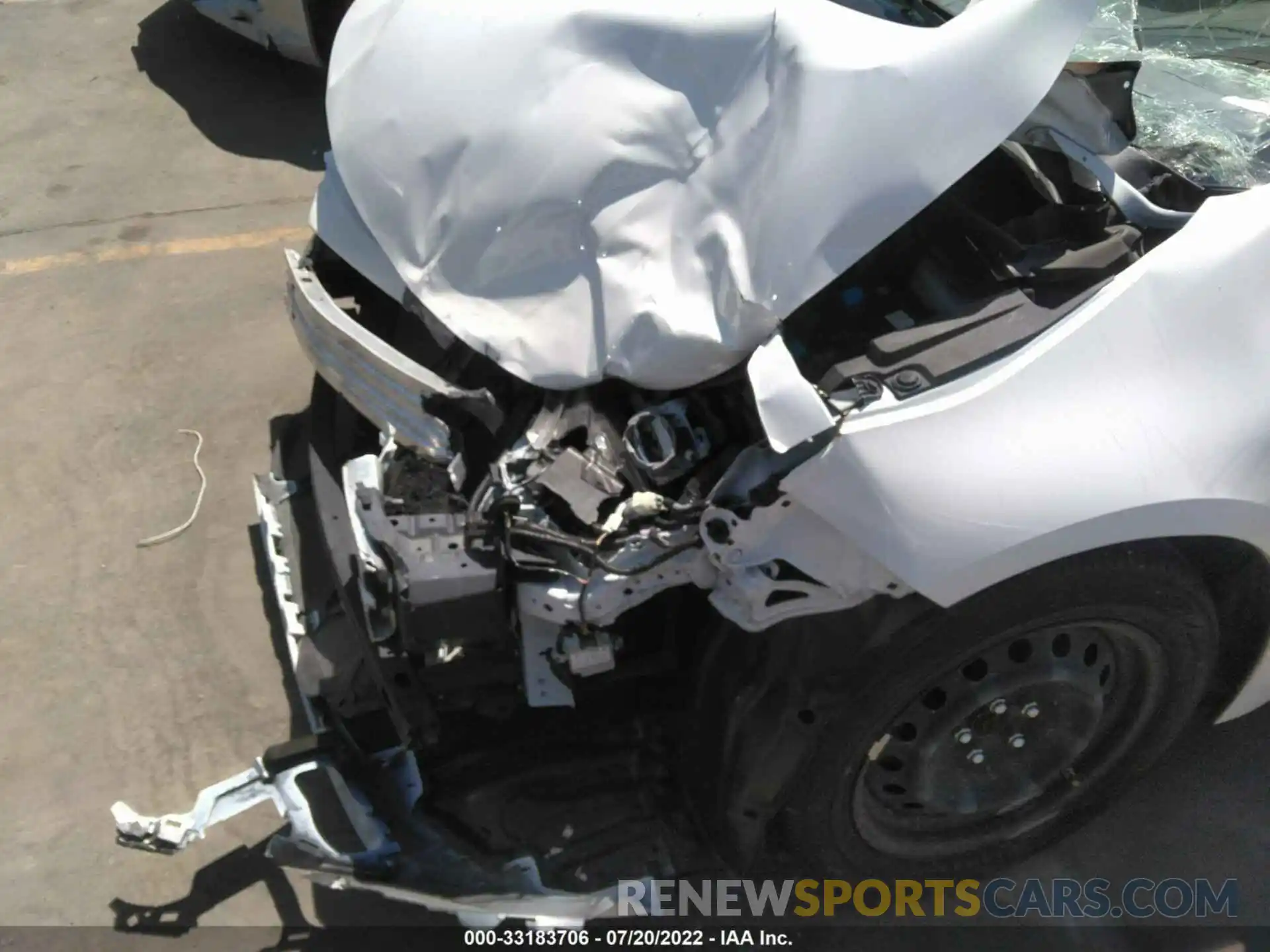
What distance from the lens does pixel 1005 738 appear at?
2391mm

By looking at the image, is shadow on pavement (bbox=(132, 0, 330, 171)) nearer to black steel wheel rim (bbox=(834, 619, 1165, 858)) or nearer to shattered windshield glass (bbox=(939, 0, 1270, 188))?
shattered windshield glass (bbox=(939, 0, 1270, 188))

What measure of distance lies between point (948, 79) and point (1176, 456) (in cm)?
83

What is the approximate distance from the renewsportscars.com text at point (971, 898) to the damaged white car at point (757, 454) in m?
0.13

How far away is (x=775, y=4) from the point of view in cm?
232

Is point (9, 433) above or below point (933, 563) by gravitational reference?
below

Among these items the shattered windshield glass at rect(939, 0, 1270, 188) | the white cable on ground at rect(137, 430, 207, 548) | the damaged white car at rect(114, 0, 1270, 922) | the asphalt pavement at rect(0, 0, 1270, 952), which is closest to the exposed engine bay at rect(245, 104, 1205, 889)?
the damaged white car at rect(114, 0, 1270, 922)

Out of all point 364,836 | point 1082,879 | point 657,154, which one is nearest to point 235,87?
point 657,154

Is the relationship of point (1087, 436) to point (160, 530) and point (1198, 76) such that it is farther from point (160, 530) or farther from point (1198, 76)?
point (160, 530)

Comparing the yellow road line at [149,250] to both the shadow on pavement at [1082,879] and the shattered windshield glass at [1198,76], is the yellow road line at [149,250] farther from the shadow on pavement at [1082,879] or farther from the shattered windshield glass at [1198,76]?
the shattered windshield glass at [1198,76]

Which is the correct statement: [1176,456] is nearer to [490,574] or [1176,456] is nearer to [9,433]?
[490,574]

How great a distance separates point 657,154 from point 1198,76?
146cm

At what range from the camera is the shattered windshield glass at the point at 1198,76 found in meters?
2.44

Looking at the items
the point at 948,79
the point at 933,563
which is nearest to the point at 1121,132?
the point at 948,79

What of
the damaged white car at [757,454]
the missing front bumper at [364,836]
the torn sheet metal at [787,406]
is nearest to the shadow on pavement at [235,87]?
the damaged white car at [757,454]
